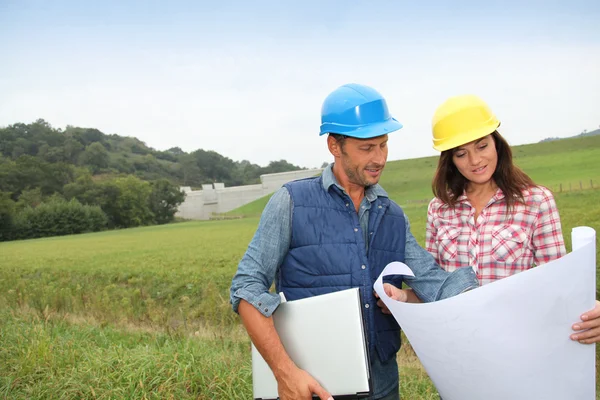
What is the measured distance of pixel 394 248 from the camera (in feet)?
6.93

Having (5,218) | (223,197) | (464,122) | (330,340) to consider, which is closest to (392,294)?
(330,340)

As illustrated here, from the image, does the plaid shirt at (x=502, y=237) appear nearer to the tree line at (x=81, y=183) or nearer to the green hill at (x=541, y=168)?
the green hill at (x=541, y=168)

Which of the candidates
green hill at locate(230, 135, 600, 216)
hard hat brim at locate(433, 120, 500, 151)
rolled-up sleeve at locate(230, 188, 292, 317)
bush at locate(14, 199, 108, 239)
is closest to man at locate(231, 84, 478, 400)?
rolled-up sleeve at locate(230, 188, 292, 317)

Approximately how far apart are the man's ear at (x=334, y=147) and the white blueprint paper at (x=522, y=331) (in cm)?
78

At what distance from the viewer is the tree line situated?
131ft

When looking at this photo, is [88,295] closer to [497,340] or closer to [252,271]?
[252,271]

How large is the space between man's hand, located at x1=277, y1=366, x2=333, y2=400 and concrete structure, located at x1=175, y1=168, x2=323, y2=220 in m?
65.1

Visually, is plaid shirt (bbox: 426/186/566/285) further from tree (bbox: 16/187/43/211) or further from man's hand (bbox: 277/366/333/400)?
tree (bbox: 16/187/43/211)

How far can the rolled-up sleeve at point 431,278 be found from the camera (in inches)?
77.4

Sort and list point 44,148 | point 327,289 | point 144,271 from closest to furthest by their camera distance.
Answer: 1. point 327,289
2. point 144,271
3. point 44,148

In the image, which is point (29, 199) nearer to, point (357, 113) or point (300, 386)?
point (357, 113)

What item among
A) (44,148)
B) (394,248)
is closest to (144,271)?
(394,248)

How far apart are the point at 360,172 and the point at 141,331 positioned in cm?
533

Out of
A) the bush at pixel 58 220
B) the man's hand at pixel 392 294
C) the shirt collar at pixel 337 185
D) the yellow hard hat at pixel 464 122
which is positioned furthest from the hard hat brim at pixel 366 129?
the bush at pixel 58 220
